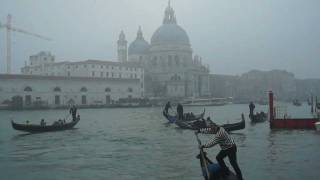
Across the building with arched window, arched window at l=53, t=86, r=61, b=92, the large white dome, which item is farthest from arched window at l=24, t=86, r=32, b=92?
the large white dome

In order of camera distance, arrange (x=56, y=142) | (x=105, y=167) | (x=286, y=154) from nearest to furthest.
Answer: (x=105, y=167) → (x=286, y=154) → (x=56, y=142)

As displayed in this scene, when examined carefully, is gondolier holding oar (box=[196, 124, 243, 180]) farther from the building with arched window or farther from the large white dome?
the large white dome

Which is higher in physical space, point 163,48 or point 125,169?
point 163,48

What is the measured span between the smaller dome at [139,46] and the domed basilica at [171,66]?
12.1 feet

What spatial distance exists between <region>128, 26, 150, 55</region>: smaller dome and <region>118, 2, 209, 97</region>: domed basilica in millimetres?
3688

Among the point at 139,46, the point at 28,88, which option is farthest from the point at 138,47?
the point at 28,88

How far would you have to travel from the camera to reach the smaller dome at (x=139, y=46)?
4316 inches

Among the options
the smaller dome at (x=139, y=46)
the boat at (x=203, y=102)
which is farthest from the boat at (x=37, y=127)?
the smaller dome at (x=139, y=46)

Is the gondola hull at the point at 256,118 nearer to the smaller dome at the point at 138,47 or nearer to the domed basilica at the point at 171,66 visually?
the domed basilica at the point at 171,66

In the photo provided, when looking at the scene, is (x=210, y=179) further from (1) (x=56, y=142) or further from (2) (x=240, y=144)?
(1) (x=56, y=142)

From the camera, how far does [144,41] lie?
112m

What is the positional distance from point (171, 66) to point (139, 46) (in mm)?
13305

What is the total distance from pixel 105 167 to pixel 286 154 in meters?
5.45

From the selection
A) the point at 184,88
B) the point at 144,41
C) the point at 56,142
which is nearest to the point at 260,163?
the point at 56,142
